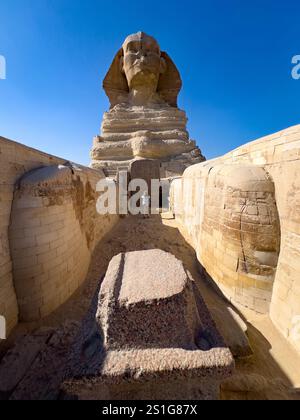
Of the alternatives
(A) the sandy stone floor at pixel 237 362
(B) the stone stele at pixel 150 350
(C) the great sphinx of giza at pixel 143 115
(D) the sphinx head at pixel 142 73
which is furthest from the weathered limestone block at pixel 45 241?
(D) the sphinx head at pixel 142 73

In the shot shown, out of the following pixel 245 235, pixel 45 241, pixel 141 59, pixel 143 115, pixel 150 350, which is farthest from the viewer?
pixel 143 115

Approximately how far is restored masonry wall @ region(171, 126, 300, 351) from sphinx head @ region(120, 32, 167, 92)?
14841mm

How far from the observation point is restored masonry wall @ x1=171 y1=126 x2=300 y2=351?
243cm

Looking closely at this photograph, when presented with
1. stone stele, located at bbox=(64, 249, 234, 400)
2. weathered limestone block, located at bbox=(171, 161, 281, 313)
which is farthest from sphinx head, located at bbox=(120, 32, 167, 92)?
stone stele, located at bbox=(64, 249, 234, 400)

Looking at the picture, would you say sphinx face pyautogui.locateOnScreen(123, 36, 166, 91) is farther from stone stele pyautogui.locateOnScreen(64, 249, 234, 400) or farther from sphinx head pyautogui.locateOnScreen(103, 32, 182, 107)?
stone stele pyautogui.locateOnScreen(64, 249, 234, 400)

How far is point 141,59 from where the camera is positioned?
14117 mm

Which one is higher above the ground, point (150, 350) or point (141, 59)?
point (141, 59)

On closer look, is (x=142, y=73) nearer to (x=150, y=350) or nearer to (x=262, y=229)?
(x=262, y=229)

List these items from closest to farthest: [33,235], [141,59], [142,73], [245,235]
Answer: [33,235] → [245,235] → [141,59] → [142,73]

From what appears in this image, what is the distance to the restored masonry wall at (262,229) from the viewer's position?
243 centimetres

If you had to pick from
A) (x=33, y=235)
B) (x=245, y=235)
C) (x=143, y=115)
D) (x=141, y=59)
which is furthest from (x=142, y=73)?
(x=33, y=235)

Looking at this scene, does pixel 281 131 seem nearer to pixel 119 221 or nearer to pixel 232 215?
pixel 232 215

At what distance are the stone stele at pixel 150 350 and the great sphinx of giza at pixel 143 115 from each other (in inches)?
453

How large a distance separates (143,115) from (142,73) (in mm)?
3242
